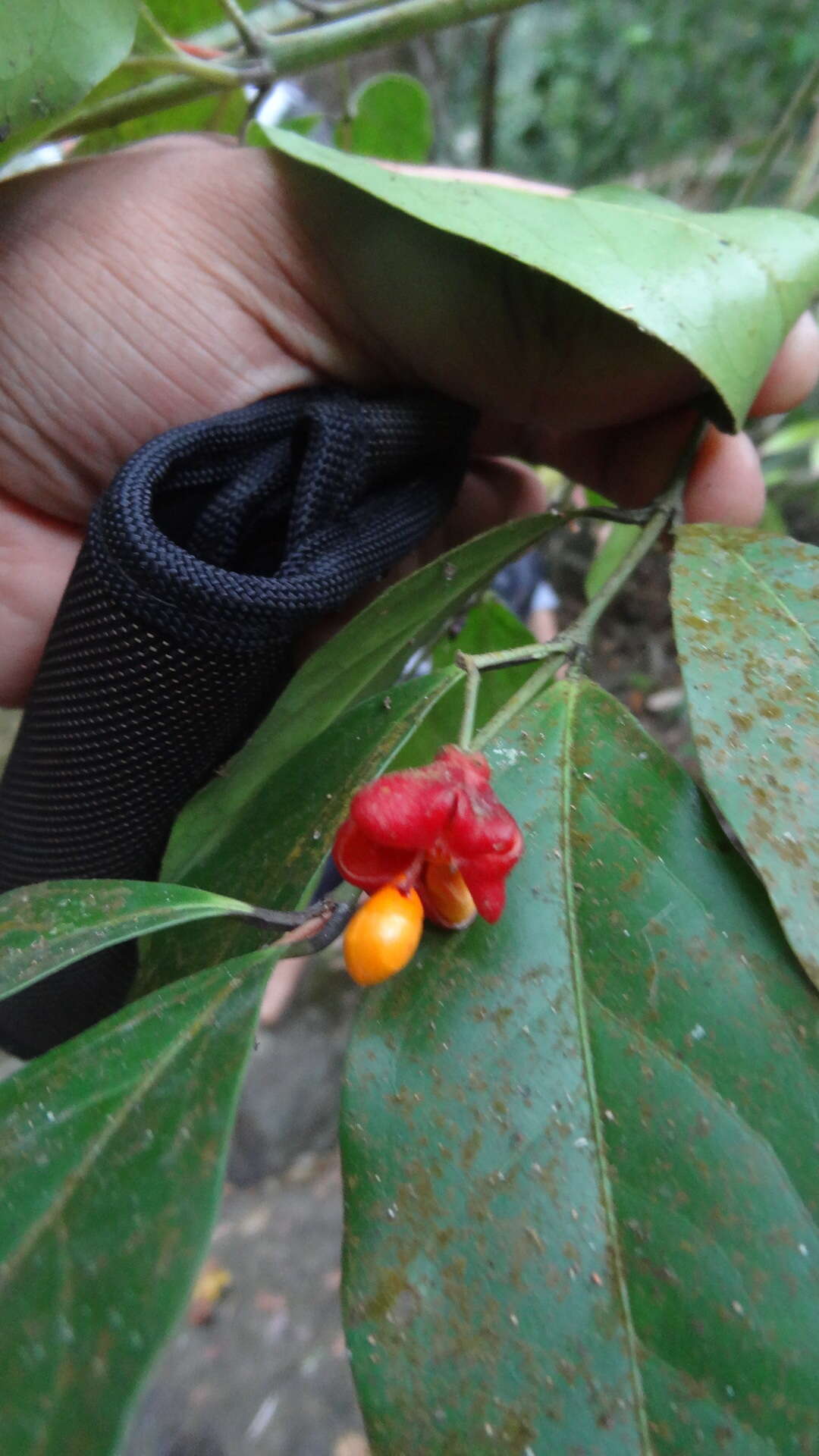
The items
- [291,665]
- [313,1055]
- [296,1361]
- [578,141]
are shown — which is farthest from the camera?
[578,141]

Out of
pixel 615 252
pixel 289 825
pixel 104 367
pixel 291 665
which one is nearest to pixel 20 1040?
pixel 291 665

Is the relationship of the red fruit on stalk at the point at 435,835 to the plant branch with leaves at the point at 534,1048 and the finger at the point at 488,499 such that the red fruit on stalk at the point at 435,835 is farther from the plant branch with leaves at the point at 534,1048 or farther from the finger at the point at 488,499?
the finger at the point at 488,499

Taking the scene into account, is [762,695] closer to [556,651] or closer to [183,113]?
[556,651]

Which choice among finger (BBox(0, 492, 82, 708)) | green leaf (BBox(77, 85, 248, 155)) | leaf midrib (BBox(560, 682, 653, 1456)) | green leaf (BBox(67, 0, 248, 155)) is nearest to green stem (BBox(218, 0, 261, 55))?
green leaf (BBox(67, 0, 248, 155))

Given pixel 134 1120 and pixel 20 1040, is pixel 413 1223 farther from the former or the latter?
pixel 20 1040

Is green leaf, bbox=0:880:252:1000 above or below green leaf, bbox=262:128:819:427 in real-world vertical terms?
below

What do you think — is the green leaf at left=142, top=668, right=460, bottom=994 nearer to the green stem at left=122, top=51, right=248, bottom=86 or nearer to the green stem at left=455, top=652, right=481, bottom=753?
the green stem at left=455, top=652, right=481, bottom=753
